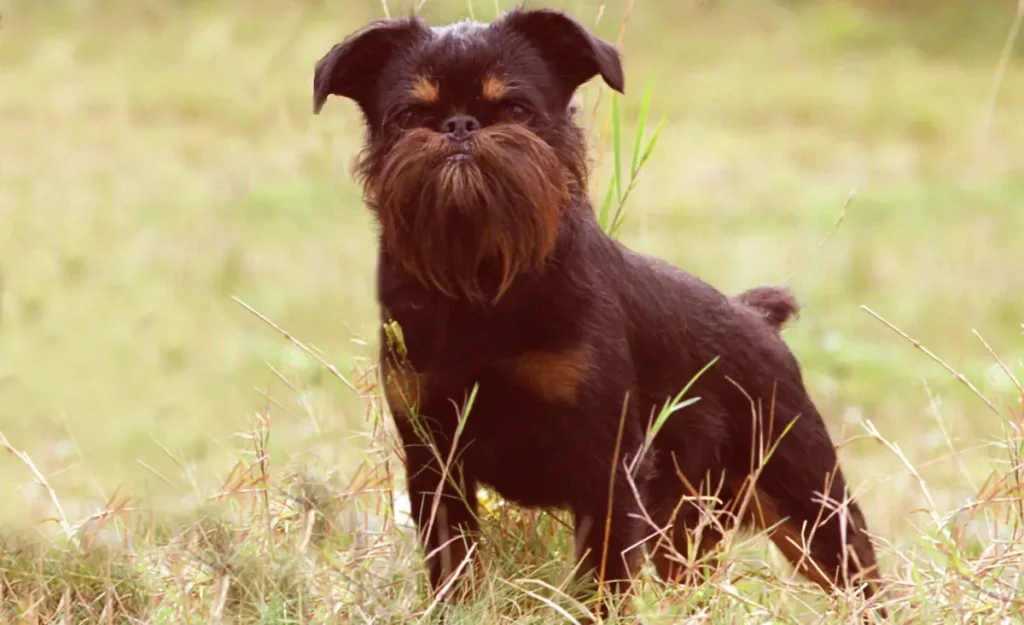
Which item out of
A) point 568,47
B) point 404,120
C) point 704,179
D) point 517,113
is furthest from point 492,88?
point 704,179

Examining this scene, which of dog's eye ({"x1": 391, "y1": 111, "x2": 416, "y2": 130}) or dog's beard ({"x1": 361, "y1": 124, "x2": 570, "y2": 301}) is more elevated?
dog's eye ({"x1": 391, "y1": 111, "x2": 416, "y2": 130})

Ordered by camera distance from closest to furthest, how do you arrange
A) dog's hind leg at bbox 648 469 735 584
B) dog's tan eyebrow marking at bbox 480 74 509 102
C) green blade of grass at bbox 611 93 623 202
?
1. dog's tan eyebrow marking at bbox 480 74 509 102
2. dog's hind leg at bbox 648 469 735 584
3. green blade of grass at bbox 611 93 623 202

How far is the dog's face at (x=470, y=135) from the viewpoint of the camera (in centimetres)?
338

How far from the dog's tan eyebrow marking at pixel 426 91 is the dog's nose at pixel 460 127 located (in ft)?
0.33

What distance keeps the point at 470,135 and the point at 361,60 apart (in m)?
0.54

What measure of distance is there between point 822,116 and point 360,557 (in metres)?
10.2

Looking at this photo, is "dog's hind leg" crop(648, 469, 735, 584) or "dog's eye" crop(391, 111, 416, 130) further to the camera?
"dog's hind leg" crop(648, 469, 735, 584)

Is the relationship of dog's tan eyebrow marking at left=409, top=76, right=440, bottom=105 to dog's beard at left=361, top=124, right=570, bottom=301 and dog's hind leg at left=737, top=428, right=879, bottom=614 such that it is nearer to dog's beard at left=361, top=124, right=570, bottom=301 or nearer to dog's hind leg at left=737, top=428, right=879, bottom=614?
dog's beard at left=361, top=124, right=570, bottom=301

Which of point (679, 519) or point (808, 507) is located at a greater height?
point (808, 507)

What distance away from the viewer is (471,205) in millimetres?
3379

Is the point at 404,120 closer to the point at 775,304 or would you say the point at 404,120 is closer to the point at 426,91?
the point at 426,91

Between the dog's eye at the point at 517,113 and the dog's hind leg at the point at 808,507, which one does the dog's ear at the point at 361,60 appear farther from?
the dog's hind leg at the point at 808,507

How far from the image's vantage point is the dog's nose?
11.1ft

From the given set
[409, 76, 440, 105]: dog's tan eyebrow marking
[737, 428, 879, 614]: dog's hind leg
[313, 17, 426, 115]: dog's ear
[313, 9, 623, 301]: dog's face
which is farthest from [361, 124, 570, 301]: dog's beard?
[737, 428, 879, 614]: dog's hind leg
